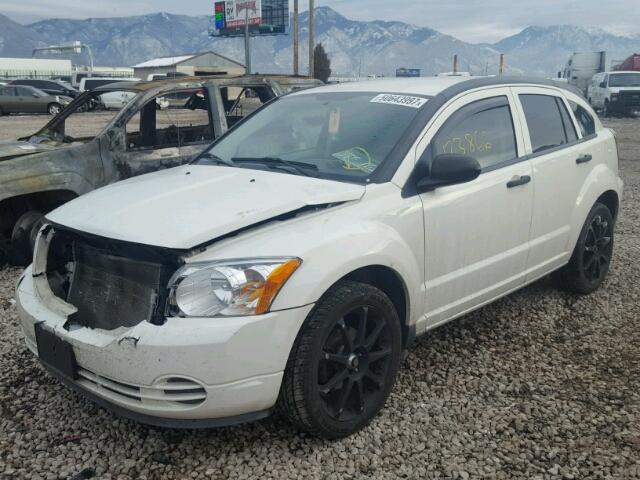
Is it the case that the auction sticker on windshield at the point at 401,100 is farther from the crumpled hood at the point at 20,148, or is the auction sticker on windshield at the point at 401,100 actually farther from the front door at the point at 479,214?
the crumpled hood at the point at 20,148

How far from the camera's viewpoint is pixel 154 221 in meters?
2.73

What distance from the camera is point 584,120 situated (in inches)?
188

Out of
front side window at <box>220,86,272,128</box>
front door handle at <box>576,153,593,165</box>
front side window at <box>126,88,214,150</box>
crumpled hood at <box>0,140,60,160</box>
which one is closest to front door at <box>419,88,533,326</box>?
front door handle at <box>576,153,593,165</box>

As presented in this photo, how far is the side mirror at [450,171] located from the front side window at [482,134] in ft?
0.79

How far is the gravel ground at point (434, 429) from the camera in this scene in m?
2.73

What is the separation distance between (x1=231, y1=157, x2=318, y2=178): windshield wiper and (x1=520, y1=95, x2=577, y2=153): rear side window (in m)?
1.64

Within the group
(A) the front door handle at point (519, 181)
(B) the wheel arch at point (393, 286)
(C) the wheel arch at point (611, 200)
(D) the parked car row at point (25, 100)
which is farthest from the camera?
(D) the parked car row at point (25, 100)

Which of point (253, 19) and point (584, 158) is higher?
point (253, 19)

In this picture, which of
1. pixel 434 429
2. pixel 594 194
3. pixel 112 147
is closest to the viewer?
pixel 434 429

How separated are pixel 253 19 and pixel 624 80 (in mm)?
46329

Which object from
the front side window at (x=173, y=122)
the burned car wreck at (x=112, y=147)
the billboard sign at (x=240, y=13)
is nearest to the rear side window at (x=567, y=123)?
the burned car wreck at (x=112, y=147)

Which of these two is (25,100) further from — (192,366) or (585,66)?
(585,66)

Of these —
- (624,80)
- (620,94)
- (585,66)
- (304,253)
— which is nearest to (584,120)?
(304,253)

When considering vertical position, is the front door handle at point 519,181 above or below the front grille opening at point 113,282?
above
